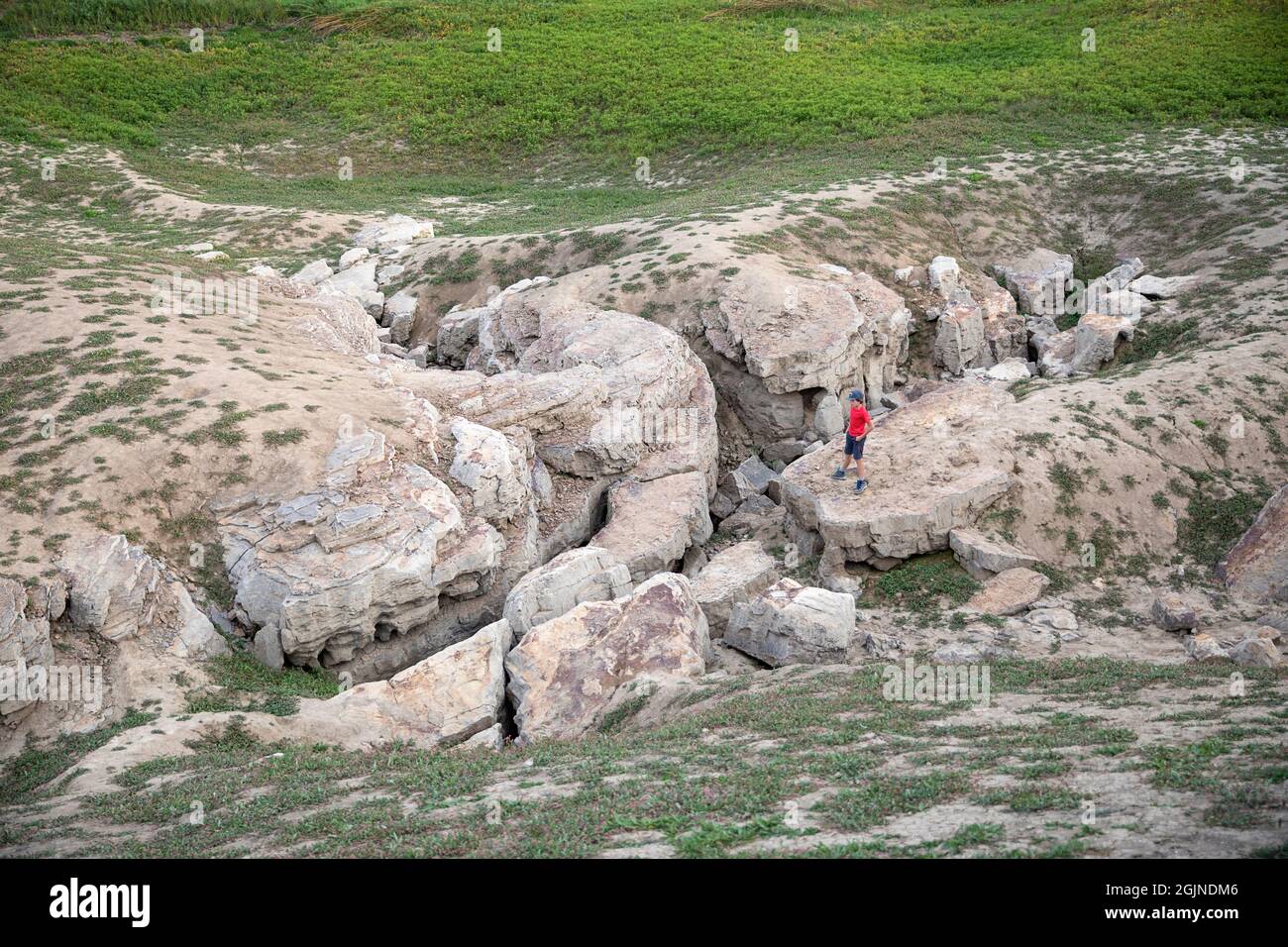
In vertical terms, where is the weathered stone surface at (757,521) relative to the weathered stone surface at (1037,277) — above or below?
below

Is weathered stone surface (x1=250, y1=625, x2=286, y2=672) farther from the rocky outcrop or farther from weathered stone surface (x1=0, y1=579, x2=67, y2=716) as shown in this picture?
the rocky outcrop

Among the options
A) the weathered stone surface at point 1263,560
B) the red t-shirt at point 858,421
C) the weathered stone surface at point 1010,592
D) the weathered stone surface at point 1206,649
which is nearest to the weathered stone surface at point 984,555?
the weathered stone surface at point 1010,592

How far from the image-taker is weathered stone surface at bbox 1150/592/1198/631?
17297 millimetres

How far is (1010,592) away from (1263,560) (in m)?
5.01

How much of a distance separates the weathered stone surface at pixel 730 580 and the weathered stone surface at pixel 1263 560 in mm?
8919

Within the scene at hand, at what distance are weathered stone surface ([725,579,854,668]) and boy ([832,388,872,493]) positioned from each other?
12.4 ft

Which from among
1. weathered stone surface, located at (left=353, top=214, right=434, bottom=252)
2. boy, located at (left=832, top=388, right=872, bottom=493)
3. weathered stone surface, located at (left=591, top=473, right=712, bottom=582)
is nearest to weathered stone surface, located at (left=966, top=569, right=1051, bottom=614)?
boy, located at (left=832, top=388, right=872, bottom=493)

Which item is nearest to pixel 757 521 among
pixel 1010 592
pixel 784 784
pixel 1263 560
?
pixel 1010 592

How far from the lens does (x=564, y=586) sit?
18156mm

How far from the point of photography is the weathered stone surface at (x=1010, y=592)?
18141 mm

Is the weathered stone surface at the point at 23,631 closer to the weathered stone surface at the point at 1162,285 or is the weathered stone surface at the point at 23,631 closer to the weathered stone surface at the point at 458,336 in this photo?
the weathered stone surface at the point at 458,336

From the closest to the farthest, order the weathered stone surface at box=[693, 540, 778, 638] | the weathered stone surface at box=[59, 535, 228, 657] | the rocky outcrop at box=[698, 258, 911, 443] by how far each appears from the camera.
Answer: the weathered stone surface at box=[59, 535, 228, 657] → the weathered stone surface at box=[693, 540, 778, 638] → the rocky outcrop at box=[698, 258, 911, 443]

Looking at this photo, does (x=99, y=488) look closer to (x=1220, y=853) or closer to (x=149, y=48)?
(x=1220, y=853)

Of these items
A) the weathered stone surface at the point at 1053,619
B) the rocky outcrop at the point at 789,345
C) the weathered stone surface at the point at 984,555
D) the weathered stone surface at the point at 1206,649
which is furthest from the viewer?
the rocky outcrop at the point at 789,345
